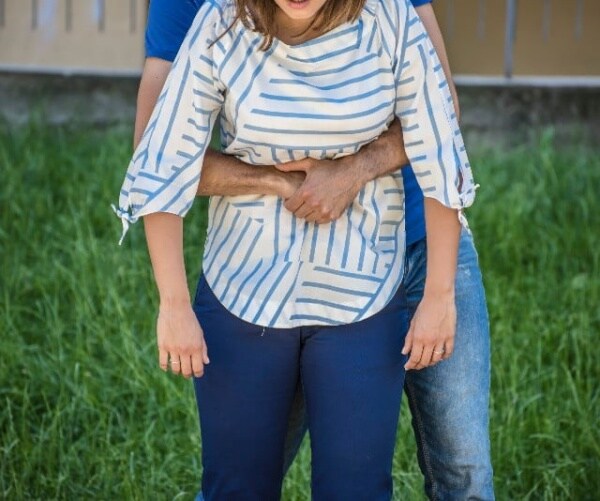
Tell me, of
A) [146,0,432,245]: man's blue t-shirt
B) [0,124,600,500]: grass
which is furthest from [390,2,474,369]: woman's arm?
[0,124,600,500]: grass

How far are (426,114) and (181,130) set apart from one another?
1.51 ft

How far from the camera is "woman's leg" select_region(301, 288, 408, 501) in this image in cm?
249

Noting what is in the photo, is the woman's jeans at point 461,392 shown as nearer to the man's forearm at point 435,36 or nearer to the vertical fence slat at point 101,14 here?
the man's forearm at point 435,36

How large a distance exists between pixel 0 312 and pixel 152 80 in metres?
2.59

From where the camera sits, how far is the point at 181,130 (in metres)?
2.47

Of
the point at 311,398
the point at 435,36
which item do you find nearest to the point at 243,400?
the point at 311,398

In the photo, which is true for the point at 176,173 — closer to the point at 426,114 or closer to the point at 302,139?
the point at 302,139

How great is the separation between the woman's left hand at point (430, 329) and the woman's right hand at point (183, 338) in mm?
389

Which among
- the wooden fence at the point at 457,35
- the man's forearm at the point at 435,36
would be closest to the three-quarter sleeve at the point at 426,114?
the man's forearm at the point at 435,36

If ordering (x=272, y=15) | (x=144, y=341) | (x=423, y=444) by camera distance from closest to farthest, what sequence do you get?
(x=272, y=15) < (x=423, y=444) < (x=144, y=341)

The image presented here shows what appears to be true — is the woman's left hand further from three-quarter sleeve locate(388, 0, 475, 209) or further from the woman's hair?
the woman's hair

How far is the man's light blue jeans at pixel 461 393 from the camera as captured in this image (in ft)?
9.54

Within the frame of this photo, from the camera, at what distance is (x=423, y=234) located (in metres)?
2.94

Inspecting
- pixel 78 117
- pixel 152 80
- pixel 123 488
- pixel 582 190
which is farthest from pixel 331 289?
pixel 78 117
